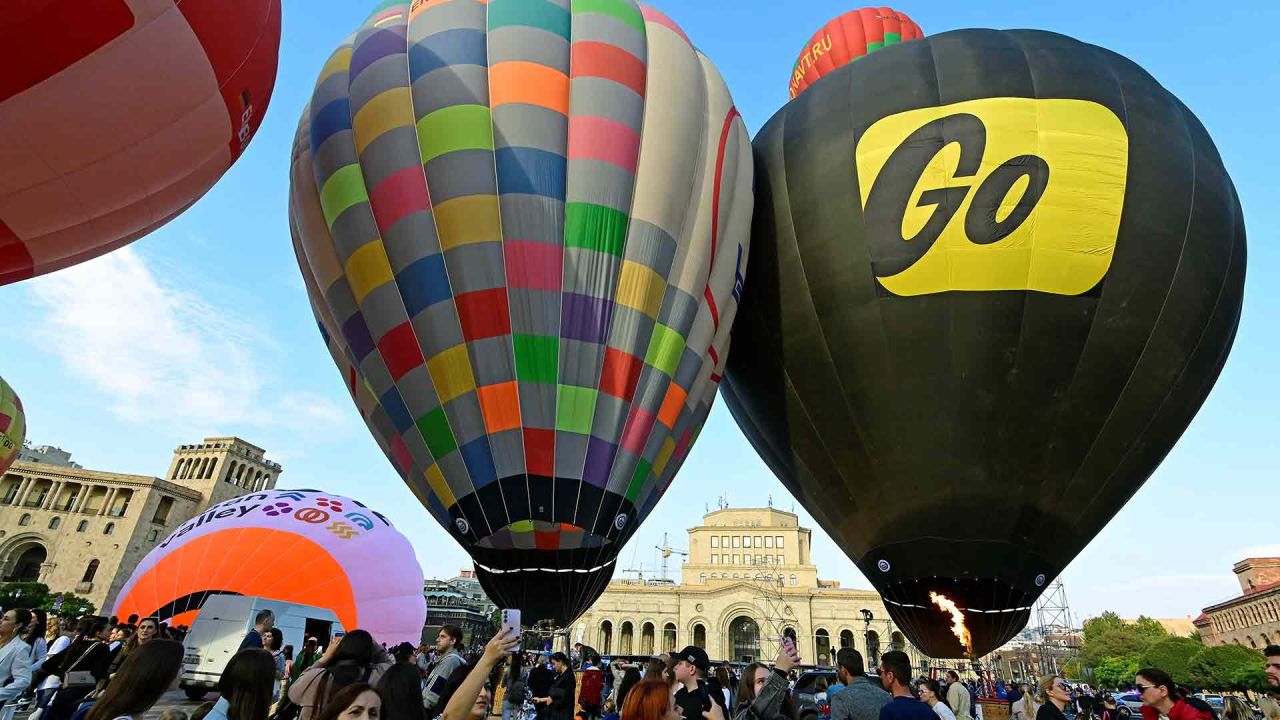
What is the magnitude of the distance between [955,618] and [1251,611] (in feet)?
242

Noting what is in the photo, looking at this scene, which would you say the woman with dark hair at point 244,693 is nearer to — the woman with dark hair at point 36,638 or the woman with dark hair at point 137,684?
the woman with dark hair at point 137,684

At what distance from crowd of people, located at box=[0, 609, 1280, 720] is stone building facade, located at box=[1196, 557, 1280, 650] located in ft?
221

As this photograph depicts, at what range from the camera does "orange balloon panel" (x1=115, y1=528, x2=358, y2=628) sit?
32.9 ft

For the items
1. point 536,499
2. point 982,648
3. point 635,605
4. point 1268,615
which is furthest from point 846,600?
point 536,499

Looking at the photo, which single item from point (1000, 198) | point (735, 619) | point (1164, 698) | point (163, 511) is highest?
point (163, 511)

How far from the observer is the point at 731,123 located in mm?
9648

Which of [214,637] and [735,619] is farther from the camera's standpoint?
[735,619]

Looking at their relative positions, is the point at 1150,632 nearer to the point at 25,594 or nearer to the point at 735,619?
the point at 735,619

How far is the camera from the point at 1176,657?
44.3m

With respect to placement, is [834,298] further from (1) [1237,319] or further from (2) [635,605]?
(2) [635,605]

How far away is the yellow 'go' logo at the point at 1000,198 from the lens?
26.4 feet

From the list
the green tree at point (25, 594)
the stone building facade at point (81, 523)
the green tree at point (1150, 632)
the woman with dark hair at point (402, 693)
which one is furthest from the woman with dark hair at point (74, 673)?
the green tree at point (1150, 632)

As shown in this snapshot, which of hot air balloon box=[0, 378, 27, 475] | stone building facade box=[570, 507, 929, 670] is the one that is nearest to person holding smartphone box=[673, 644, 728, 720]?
hot air balloon box=[0, 378, 27, 475]

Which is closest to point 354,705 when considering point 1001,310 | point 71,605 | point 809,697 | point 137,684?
point 137,684
